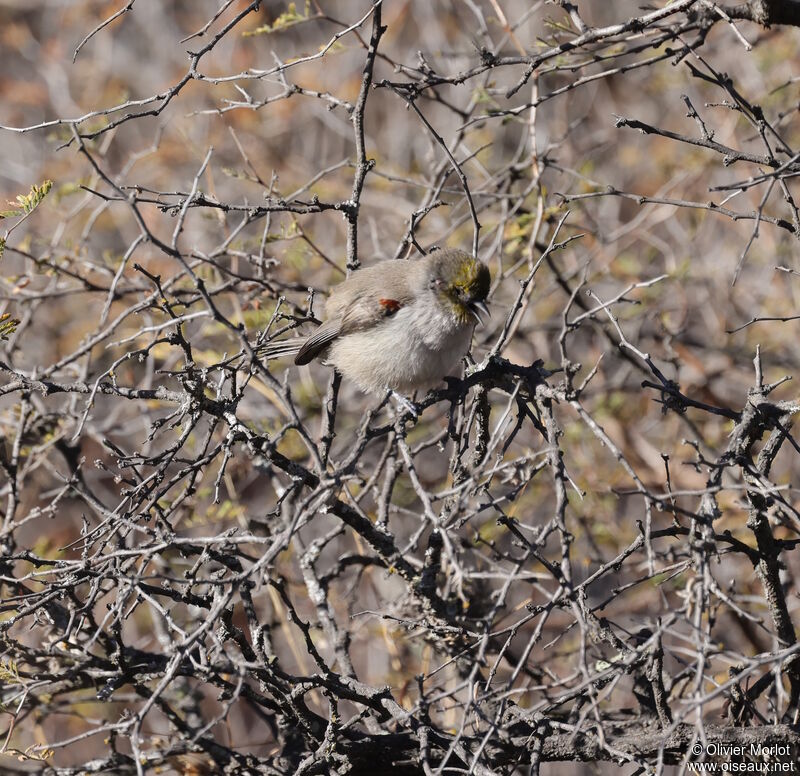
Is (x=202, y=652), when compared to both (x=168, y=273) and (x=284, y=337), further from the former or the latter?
(x=168, y=273)

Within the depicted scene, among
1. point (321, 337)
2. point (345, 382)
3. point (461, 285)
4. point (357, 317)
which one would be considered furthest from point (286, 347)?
point (345, 382)

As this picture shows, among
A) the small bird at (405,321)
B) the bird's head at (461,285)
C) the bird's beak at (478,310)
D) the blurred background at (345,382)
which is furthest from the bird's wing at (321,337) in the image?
the bird's beak at (478,310)

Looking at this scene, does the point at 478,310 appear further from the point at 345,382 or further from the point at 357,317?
the point at 345,382

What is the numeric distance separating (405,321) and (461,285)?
0.34 metres

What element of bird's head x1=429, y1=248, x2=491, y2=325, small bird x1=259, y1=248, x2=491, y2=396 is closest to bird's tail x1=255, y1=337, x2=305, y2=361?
small bird x1=259, y1=248, x2=491, y2=396

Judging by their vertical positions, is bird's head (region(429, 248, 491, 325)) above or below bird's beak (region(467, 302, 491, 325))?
above

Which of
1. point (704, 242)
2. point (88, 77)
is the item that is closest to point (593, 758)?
point (704, 242)

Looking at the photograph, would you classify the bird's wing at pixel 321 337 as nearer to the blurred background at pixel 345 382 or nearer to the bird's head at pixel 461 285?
the blurred background at pixel 345 382

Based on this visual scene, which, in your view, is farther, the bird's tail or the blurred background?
the bird's tail

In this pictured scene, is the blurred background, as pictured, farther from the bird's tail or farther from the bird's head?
the bird's head

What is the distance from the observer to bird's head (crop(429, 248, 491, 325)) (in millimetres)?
4266

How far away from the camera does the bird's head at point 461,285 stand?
14.0 feet

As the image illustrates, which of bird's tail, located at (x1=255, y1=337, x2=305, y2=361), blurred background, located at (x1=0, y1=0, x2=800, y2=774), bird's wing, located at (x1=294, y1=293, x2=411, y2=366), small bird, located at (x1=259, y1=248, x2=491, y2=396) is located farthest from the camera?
bird's tail, located at (x1=255, y1=337, x2=305, y2=361)

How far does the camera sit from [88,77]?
9.51m
